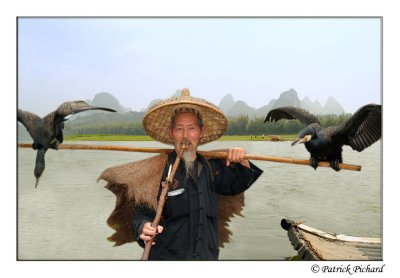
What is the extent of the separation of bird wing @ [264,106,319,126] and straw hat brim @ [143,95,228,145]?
423 mm

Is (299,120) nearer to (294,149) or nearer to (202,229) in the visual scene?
(294,149)

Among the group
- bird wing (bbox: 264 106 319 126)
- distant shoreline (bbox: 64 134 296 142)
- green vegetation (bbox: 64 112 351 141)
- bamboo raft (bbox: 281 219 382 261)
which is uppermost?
bird wing (bbox: 264 106 319 126)

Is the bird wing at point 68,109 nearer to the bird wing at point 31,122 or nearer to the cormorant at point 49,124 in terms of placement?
the cormorant at point 49,124

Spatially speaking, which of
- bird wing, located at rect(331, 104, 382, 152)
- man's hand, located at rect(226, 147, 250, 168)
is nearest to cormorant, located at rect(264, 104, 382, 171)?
bird wing, located at rect(331, 104, 382, 152)

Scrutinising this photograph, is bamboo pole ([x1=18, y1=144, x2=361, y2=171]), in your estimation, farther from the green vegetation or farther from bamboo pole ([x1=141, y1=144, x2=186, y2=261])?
the green vegetation

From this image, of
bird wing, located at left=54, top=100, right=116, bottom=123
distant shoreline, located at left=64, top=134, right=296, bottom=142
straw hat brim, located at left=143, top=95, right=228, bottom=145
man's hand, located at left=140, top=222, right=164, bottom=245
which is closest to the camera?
man's hand, located at left=140, top=222, right=164, bottom=245

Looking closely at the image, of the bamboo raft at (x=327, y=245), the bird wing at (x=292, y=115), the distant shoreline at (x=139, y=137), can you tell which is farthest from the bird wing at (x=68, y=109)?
the bamboo raft at (x=327, y=245)

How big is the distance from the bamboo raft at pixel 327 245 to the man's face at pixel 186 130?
131 centimetres

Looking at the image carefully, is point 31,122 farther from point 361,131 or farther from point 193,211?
point 361,131

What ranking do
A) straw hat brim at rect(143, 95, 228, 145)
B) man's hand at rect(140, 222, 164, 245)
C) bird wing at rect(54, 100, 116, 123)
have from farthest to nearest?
bird wing at rect(54, 100, 116, 123) → straw hat brim at rect(143, 95, 228, 145) → man's hand at rect(140, 222, 164, 245)

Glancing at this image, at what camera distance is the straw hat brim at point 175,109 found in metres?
2.70

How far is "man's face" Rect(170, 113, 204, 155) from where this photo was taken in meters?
2.76

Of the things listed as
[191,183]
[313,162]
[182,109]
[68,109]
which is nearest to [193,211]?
[191,183]
